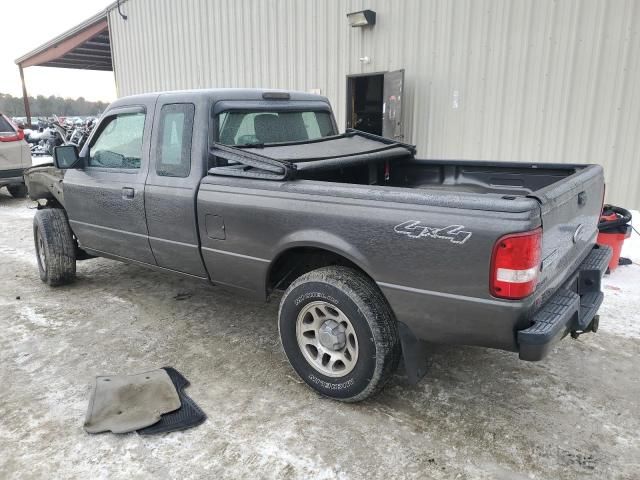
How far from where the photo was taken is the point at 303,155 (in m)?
3.45

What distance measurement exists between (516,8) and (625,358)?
17.7 feet

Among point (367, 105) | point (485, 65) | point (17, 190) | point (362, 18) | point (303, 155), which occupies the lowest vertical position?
point (17, 190)

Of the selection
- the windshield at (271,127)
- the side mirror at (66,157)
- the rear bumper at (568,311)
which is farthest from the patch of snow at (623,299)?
the side mirror at (66,157)

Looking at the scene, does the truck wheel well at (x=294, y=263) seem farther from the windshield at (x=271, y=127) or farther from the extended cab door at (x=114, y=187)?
the extended cab door at (x=114, y=187)

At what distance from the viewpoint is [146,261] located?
401 cm

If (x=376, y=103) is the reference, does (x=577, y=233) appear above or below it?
below

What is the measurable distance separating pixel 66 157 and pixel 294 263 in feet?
8.18

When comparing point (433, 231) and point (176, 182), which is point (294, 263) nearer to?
point (176, 182)

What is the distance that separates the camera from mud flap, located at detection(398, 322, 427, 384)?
2596 millimetres

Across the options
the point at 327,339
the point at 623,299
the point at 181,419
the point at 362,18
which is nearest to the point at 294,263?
the point at 327,339

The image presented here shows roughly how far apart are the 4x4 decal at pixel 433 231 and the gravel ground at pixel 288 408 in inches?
42.7

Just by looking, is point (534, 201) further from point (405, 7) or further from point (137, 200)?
point (405, 7)

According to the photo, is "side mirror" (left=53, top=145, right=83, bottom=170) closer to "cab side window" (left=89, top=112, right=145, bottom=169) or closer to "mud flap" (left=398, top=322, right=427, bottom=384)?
"cab side window" (left=89, top=112, right=145, bottom=169)

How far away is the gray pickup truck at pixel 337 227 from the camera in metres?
2.27
